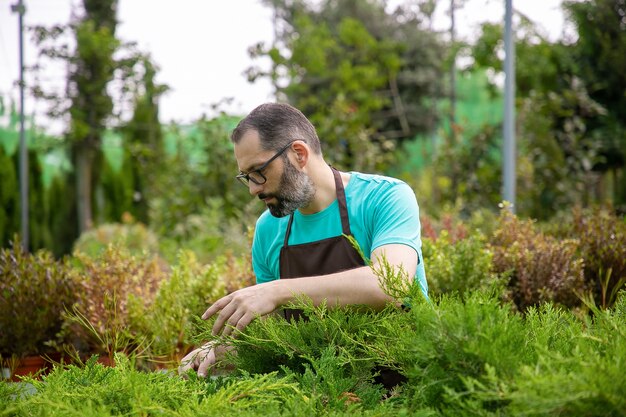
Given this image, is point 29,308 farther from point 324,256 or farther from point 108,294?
point 324,256

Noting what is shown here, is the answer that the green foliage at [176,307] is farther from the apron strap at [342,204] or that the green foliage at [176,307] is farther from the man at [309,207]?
the apron strap at [342,204]

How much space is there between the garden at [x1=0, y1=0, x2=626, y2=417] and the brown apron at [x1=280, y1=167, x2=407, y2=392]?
0.52m

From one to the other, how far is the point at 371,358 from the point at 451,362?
30cm

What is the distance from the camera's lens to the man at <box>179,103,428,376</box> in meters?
2.67

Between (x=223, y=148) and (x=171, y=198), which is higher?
(x=223, y=148)

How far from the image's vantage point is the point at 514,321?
1560 millimetres

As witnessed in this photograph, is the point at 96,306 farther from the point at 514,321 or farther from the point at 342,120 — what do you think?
the point at 342,120

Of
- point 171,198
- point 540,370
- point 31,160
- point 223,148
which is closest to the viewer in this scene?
point 540,370

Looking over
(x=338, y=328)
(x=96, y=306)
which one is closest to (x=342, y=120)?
(x=96, y=306)

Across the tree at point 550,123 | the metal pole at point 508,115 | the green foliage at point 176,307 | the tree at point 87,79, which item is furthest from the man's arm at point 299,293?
the tree at point 87,79

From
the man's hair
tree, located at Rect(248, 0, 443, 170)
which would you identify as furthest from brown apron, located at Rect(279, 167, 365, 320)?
tree, located at Rect(248, 0, 443, 170)

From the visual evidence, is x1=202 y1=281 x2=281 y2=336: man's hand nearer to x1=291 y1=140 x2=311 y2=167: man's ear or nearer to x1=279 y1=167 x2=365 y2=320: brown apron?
x1=279 y1=167 x2=365 y2=320: brown apron

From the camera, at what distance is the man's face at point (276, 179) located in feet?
9.05

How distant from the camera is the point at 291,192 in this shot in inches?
111
